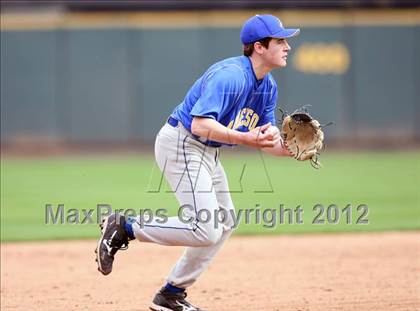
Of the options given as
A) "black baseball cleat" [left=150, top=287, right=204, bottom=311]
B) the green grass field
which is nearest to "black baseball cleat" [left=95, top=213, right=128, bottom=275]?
"black baseball cleat" [left=150, top=287, right=204, bottom=311]

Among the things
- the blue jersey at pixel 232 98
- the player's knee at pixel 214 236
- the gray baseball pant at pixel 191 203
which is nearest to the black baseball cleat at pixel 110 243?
the gray baseball pant at pixel 191 203

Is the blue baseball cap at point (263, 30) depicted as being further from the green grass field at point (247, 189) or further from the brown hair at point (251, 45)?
the green grass field at point (247, 189)

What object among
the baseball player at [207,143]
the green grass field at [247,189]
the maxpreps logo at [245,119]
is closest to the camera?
the baseball player at [207,143]

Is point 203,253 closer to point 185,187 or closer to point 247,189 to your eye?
point 185,187

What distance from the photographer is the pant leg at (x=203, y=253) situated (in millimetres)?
5137

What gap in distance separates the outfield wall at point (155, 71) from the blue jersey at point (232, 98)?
14474 mm

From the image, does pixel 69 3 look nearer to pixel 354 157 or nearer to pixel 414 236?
pixel 354 157

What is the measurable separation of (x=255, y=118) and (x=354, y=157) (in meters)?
12.8

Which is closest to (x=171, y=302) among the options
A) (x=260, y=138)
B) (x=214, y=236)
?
(x=214, y=236)

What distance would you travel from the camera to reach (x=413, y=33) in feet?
66.4

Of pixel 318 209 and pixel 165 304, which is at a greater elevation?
pixel 165 304

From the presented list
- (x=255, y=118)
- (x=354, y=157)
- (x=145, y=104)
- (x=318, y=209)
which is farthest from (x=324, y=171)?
(x=255, y=118)

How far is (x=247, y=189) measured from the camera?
12609 mm

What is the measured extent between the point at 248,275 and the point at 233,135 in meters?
2.43
